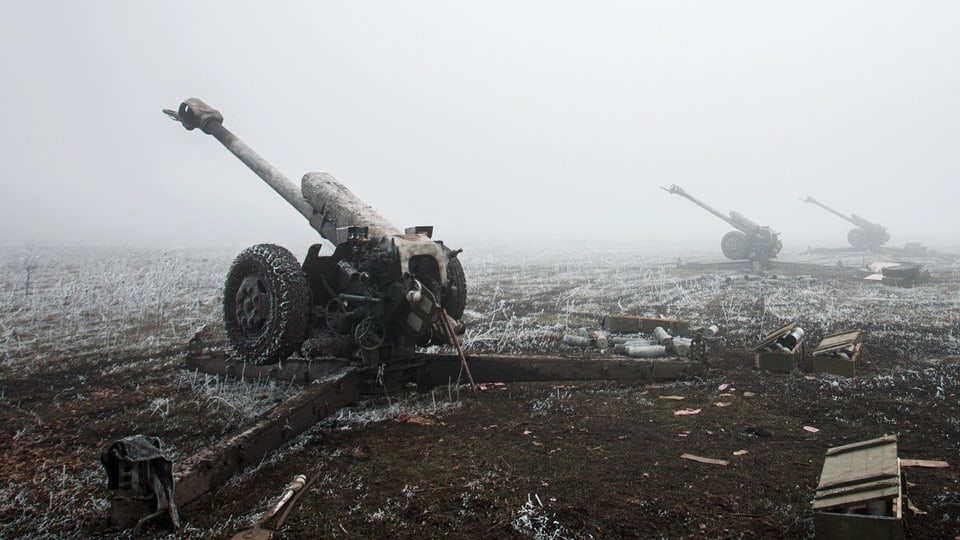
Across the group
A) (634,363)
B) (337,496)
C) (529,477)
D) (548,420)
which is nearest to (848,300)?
(634,363)

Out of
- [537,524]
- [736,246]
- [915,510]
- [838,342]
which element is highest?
[736,246]

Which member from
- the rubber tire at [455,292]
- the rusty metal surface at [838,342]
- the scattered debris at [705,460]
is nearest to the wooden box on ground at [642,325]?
the rusty metal surface at [838,342]

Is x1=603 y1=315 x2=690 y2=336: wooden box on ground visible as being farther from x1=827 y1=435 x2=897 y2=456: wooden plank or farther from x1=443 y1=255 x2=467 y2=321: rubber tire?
x1=827 y1=435 x2=897 y2=456: wooden plank

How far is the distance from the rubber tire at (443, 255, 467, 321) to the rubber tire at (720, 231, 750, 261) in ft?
57.3

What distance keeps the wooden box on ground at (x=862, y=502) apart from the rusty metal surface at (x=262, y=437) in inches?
121

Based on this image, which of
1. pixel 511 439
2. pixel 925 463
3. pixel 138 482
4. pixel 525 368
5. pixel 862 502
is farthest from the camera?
pixel 525 368

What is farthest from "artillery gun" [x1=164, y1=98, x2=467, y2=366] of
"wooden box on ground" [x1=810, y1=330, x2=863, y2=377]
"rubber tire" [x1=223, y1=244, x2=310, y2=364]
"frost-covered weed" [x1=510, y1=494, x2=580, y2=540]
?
"wooden box on ground" [x1=810, y1=330, x2=863, y2=377]

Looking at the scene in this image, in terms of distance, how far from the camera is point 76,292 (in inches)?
439

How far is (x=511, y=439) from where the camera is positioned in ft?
13.7

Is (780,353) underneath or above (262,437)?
above

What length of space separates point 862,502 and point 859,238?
29849mm

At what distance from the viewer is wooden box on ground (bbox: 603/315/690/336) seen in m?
7.95

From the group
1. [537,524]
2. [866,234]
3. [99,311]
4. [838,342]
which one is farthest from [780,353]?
[866,234]

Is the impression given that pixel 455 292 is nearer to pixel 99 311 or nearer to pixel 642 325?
pixel 642 325
